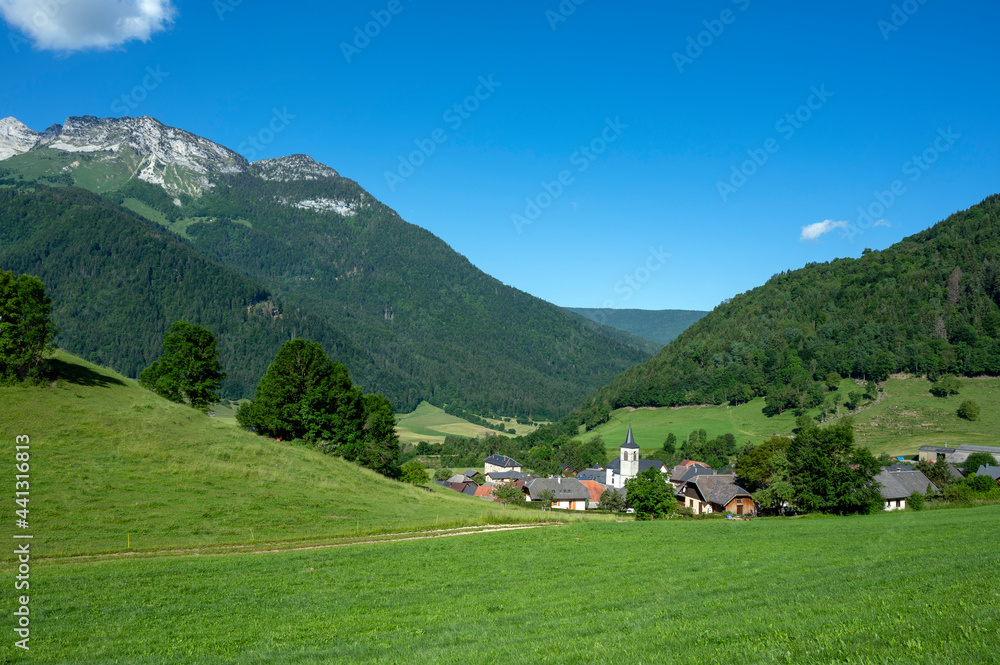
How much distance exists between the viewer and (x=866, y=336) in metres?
163

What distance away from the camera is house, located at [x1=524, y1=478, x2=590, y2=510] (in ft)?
307

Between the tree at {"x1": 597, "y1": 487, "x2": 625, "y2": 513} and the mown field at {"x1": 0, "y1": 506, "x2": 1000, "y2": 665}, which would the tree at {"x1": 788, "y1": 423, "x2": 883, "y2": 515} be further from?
the tree at {"x1": 597, "y1": 487, "x2": 625, "y2": 513}

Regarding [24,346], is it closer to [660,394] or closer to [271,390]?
[271,390]

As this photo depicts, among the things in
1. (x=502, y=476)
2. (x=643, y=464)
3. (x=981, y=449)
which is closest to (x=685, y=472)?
(x=643, y=464)

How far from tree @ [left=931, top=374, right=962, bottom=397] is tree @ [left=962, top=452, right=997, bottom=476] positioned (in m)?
47.9

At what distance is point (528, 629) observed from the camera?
1380 cm

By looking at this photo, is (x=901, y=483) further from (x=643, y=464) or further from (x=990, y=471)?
(x=643, y=464)

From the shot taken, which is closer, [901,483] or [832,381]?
[901,483]

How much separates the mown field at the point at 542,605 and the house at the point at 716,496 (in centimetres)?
5474

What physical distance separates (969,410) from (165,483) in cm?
15055

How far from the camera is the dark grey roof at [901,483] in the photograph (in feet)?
241

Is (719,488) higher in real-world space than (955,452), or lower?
lower

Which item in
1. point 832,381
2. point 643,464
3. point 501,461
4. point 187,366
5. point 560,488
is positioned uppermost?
point 832,381

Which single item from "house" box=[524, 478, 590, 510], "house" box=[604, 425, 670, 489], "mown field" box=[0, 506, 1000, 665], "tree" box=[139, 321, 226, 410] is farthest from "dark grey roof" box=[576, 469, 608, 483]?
"mown field" box=[0, 506, 1000, 665]
